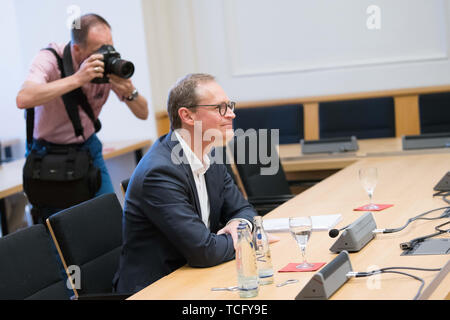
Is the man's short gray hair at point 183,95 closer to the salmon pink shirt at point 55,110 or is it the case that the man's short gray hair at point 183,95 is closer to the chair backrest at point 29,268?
the chair backrest at point 29,268

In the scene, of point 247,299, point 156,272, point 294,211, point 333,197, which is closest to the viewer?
point 247,299

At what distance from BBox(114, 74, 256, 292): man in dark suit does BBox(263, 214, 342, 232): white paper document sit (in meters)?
0.16

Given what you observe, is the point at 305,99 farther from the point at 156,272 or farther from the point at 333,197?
the point at 156,272

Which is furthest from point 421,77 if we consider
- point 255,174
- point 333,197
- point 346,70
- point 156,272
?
point 156,272

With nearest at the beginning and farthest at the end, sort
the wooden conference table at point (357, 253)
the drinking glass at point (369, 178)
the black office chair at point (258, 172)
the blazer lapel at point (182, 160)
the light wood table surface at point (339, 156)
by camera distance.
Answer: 1. the wooden conference table at point (357, 253)
2. the blazer lapel at point (182, 160)
3. the drinking glass at point (369, 178)
4. the black office chair at point (258, 172)
5. the light wood table surface at point (339, 156)

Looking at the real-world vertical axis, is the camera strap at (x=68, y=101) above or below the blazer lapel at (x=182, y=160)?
above

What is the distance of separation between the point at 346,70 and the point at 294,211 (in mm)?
3155

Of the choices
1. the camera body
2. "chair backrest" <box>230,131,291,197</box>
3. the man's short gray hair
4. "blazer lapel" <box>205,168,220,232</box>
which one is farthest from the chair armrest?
"chair backrest" <box>230,131,291,197</box>

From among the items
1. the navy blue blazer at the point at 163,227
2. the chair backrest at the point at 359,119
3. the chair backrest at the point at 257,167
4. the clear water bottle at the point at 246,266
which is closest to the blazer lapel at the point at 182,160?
the navy blue blazer at the point at 163,227

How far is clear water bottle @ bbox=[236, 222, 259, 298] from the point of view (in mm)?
1855

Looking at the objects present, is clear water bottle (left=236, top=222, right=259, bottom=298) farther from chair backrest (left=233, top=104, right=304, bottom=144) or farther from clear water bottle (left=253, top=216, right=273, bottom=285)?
chair backrest (left=233, top=104, right=304, bottom=144)

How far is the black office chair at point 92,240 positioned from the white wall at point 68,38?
3105mm

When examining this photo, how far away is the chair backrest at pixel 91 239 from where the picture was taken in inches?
96.3

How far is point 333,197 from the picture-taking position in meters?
3.22
